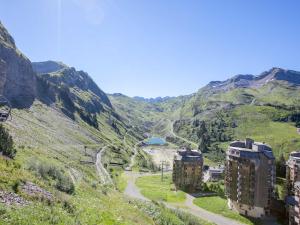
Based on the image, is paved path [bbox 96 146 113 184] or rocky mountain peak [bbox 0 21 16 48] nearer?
paved path [bbox 96 146 113 184]

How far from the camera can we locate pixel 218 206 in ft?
300

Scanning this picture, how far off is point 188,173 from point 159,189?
11178mm

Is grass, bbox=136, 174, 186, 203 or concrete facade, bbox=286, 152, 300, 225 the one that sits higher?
concrete facade, bbox=286, 152, 300, 225

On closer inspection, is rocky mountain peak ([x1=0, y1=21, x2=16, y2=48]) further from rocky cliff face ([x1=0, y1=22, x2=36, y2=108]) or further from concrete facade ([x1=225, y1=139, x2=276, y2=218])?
concrete facade ([x1=225, y1=139, x2=276, y2=218])

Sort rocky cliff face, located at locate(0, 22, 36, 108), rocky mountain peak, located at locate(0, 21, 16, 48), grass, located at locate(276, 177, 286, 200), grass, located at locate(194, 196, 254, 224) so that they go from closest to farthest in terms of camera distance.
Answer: grass, located at locate(194, 196, 254, 224)
grass, located at locate(276, 177, 286, 200)
rocky cliff face, located at locate(0, 22, 36, 108)
rocky mountain peak, located at locate(0, 21, 16, 48)

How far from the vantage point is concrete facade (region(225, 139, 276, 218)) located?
8369 cm

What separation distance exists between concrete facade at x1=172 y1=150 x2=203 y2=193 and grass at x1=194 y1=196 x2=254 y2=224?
1098 cm

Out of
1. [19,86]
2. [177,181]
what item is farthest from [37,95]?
Result: [177,181]

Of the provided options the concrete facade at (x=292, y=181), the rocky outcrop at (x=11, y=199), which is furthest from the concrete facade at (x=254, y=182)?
the rocky outcrop at (x=11, y=199)

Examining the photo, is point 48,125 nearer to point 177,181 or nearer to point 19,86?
point 19,86

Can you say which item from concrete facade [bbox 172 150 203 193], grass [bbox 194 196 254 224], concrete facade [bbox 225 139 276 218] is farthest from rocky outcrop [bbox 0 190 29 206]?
concrete facade [bbox 172 150 203 193]

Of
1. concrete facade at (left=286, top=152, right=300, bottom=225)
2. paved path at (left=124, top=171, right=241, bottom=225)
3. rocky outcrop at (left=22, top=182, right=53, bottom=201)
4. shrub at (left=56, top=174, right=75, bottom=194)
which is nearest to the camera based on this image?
rocky outcrop at (left=22, top=182, right=53, bottom=201)

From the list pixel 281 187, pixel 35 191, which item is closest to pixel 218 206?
pixel 281 187

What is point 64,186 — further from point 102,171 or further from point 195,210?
point 102,171
